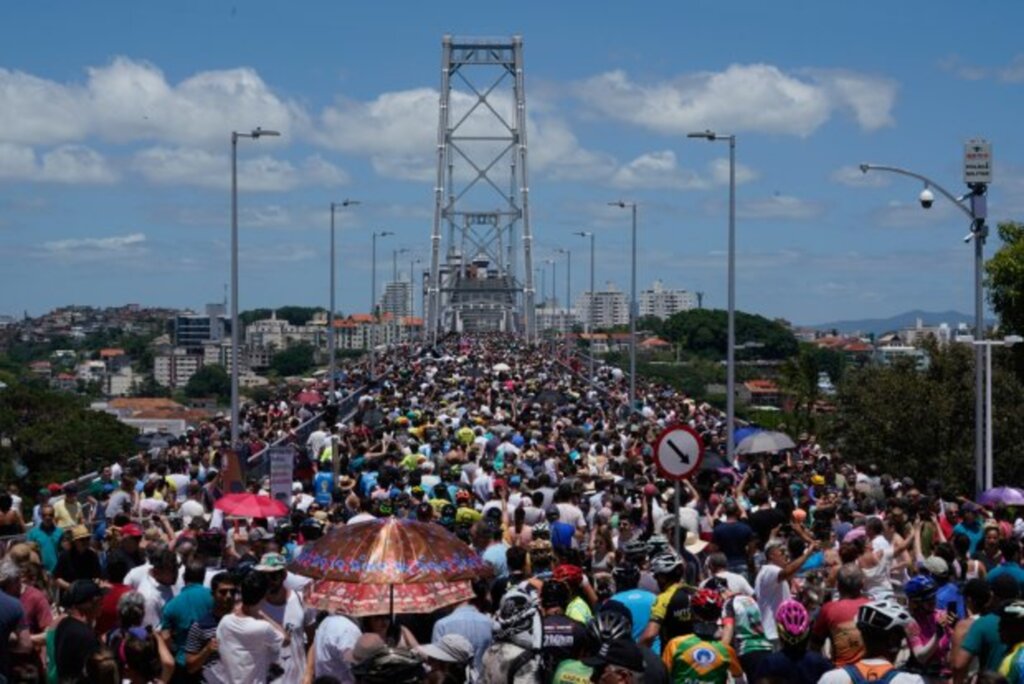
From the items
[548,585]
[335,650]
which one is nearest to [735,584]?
[548,585]

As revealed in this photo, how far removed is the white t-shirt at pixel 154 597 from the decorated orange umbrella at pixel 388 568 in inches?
41.8

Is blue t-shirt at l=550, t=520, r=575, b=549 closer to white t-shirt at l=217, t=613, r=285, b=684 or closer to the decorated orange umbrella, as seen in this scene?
the decorated orange umbrella

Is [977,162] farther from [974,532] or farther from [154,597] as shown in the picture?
[154,597]

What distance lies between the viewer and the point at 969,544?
40.1 ft

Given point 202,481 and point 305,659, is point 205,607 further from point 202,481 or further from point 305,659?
point 202,481

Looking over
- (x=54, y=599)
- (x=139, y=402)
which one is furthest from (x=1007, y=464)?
(x=139, y=402)

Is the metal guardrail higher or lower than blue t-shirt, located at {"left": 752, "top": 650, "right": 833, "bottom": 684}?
lower

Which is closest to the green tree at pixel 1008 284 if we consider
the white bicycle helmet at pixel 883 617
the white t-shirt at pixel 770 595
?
the white t-shirt at pixel 770 595

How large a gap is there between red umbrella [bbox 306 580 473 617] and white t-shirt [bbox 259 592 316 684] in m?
0.31

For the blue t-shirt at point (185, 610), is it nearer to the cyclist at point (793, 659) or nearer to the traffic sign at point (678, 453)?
the cyclist at point (793, 659)

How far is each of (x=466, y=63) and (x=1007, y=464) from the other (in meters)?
89.3

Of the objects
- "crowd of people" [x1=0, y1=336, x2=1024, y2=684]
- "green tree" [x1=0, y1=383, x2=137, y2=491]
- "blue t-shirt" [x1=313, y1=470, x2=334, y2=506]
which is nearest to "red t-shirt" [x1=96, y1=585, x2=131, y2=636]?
"crowd of people" [x1=0, y1=336, x2=1024, y2=684]

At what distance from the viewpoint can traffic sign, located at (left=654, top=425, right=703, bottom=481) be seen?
12172 millimetres

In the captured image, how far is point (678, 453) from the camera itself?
12.2 m
